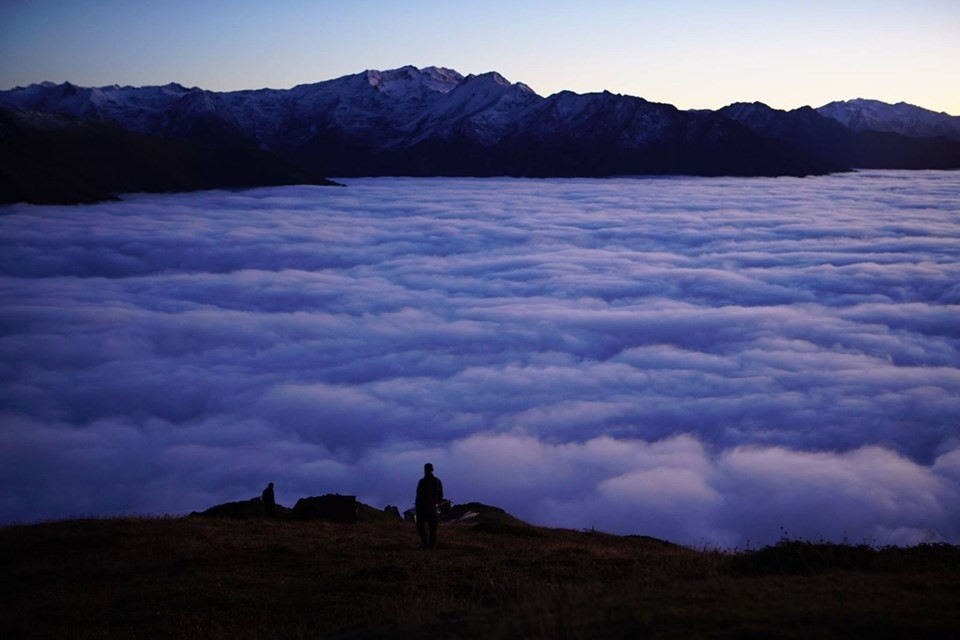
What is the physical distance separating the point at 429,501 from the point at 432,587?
435 centimetres

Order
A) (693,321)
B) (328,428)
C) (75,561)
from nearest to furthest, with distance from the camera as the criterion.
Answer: (75,561) → (328,428) → (693,321)

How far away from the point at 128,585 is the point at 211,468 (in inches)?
2446

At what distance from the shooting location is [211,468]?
80000 mm

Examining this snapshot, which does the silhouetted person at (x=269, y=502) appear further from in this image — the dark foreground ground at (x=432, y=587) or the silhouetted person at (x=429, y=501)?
the silhouetted person at (x=429, y=501)

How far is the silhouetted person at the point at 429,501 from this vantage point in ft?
72.9

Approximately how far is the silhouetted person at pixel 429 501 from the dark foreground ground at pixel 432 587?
53 centimetres

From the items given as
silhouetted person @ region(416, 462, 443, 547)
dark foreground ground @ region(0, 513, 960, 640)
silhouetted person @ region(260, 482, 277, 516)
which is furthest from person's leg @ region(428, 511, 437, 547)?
silhouetted person @ region(260, 482, 277, 516)

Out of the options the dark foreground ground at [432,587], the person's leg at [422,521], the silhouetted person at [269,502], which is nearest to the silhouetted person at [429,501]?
the person's leg at [422,521]

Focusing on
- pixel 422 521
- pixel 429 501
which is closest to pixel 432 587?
pixel 429 501

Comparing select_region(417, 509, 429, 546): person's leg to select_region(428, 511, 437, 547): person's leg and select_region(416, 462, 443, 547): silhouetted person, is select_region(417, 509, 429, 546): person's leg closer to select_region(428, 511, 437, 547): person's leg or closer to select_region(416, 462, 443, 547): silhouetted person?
select_region(416, 462, 443, 547): silhouetted person

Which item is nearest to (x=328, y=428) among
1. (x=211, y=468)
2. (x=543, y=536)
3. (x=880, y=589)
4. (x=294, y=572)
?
(x=211, y=468)

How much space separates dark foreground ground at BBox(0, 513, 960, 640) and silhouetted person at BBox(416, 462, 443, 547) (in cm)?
53

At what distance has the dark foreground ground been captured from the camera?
40.9ft

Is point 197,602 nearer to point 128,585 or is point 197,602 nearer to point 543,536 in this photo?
point 128,585
